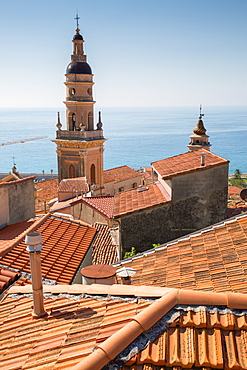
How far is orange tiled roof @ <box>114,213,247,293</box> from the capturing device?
5127 mm

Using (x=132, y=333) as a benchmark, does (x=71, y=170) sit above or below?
below

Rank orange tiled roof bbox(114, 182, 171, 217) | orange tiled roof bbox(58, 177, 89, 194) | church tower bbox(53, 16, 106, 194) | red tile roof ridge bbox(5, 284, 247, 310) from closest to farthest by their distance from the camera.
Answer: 1. red tile roof ridge bbox(5, 284, 247, 310)
2. orange tiled roof bbox(114, 182, 171, 217)
3. orange tiled roof bbox(58, 177, 89, 194)
4. church tower bbox(53, 16, 106, 194)

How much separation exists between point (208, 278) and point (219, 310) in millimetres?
1596

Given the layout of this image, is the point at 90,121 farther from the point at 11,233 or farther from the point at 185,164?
the point at 11,233

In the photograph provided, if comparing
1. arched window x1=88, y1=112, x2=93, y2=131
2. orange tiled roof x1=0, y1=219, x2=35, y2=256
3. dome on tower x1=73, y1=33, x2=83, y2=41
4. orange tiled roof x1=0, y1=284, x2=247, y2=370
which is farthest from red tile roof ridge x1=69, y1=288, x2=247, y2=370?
dome on tower x1=73, y1=33, x2=83, y2=41

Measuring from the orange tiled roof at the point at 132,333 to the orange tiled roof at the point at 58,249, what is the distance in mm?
2245

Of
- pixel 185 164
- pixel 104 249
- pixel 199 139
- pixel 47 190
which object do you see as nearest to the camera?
pixel 185 164

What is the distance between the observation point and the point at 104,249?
13.4 metres

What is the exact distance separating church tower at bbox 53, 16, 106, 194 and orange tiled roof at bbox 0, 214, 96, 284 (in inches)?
830

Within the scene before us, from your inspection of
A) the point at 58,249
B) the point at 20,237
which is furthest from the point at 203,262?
the point at 20,237

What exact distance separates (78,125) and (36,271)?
27.5m

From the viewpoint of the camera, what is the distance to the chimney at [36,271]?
4.48 metres

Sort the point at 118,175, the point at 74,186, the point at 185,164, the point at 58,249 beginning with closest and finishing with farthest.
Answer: the point at 58,249 < the point at 185,164 < the point at 74,186 < the point at 118,175

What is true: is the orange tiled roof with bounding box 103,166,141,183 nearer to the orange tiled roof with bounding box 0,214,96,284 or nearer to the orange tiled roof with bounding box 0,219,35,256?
the orange tiled roof with bounding box 0,219,35,256
